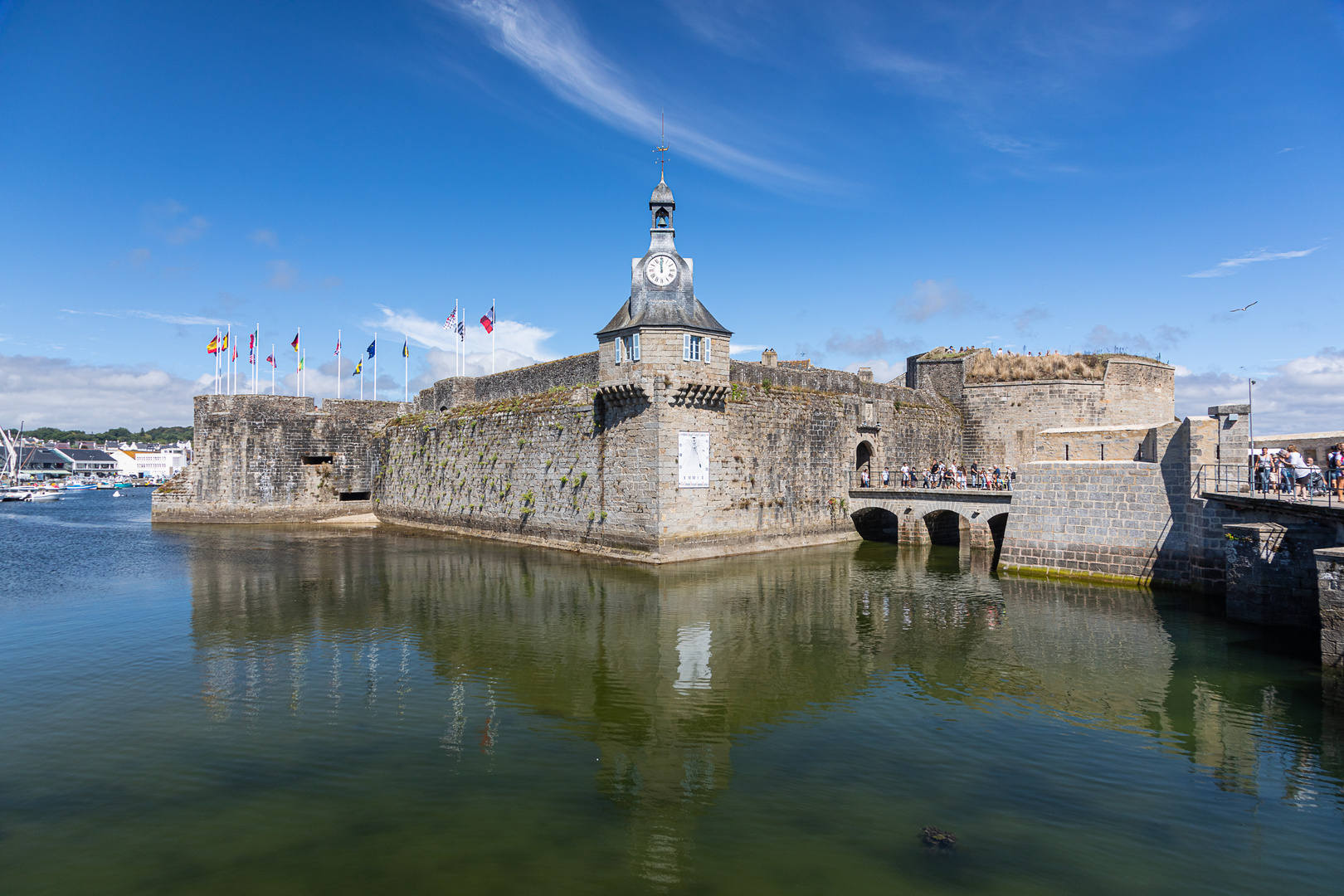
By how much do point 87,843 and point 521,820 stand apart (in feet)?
11.4

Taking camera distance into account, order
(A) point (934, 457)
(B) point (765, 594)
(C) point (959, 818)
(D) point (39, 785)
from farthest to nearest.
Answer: (A) point (934, 457) → (B) point (765, 594) → (D) point (39, 785) → (C) point (959, 818)

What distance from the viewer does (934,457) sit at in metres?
30.5

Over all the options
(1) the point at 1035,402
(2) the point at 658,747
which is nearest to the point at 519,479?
(2) the point at 658,747

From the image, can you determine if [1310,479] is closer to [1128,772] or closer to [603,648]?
[1128,772]

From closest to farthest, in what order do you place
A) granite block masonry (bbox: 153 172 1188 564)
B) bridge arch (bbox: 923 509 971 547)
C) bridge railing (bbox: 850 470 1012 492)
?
granite block masonry (bbox: 153 172 1188 564), bridge arch (bbox: 923 509 971 547), bridge railing (bbox: 850 470 1012 492)

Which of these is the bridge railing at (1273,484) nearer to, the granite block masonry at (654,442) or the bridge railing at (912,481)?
the granite block masonry at (654,442)

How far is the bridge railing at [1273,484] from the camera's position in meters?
13.7

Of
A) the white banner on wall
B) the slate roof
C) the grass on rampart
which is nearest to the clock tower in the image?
the slate roof

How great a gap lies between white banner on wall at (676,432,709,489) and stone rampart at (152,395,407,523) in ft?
65.7

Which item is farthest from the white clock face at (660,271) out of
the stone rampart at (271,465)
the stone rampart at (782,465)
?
the stone rampart at (271,465)

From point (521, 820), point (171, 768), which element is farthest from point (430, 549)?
point (521, 820)

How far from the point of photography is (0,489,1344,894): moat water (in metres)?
5.86

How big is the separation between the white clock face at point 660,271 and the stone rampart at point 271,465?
65.6 ft

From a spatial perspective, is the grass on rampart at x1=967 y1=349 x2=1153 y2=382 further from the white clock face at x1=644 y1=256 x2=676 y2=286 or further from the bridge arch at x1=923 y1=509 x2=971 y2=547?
the white clock face at x1=644 y1=256 x2=676 y2=286
